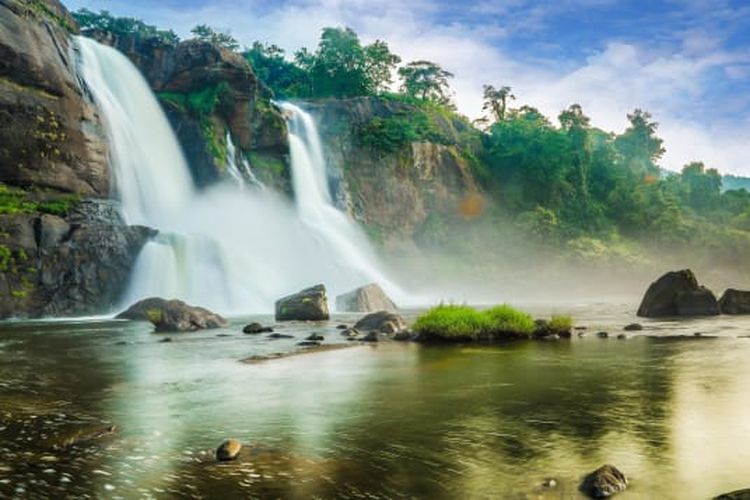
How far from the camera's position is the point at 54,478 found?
6086 millimetres

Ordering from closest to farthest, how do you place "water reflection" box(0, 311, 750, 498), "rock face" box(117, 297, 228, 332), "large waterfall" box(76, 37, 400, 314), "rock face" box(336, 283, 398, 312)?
"water reflection" box(0, 311, 750, 498)
"rock face" box(117, 297, 228, 332)
"large waterfall" box(76, 37, 400, 314)
"rock face" box(336, 283, 398, 312)

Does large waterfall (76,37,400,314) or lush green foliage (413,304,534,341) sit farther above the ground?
large waterfall (76,37,400,314)

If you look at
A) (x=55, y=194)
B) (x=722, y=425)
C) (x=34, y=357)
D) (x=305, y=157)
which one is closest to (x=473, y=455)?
(x=722, y=425)

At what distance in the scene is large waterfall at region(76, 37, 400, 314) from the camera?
33.6 meters

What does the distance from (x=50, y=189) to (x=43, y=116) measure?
12.4 feet

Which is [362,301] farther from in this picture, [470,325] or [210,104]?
[210,104]

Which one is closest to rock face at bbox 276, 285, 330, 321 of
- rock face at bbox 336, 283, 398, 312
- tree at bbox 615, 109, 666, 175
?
rock face at bbox 336, 283, 398, 312

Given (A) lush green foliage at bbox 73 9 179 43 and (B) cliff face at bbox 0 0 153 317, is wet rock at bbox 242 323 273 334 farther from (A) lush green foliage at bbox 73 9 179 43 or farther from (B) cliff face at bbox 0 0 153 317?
(A) lush green foliage at bbox 73 9 179 43

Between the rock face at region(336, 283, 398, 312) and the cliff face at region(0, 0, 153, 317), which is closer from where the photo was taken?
the cliff face at region(0, 0, 153, 317)

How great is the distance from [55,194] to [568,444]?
32.3m

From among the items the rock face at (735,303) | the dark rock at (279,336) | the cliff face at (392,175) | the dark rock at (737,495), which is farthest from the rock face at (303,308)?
the cliff face at (392,175)

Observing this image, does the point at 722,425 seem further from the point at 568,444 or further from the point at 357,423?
the point at 357,423

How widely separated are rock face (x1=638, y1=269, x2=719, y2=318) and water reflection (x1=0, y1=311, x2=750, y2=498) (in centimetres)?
1431

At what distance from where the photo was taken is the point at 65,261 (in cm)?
3017
